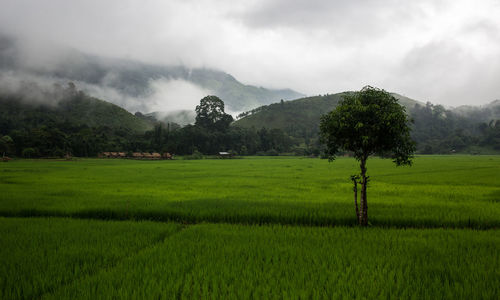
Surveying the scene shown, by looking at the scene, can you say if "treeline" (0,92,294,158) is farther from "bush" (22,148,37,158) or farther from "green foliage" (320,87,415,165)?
"green foliage" (320,87,415,165)

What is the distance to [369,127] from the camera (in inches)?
351

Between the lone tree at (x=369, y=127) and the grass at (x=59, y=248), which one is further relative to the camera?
the lone tree at (x=369, y=127)

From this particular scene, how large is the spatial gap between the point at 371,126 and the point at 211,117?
392ft

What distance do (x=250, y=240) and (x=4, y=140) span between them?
8692 cm

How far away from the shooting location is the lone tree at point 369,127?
28.5 ft

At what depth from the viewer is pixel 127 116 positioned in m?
163

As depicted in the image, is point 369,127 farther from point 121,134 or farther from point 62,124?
point 121,134

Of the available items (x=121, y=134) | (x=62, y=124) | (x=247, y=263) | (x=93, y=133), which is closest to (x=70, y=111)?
(x=62, y=124)

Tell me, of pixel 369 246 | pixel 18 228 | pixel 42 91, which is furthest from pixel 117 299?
pixel 42 91

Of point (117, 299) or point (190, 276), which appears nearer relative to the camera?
point (117, 299)

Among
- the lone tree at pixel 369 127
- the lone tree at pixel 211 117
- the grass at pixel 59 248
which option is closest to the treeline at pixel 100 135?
the lone tree at pixel 211 117

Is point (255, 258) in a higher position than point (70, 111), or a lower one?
lower

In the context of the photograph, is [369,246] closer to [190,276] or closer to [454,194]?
[190,276]

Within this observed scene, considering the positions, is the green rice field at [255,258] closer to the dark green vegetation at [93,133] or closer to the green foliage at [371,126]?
the green foliage at [371,126]
